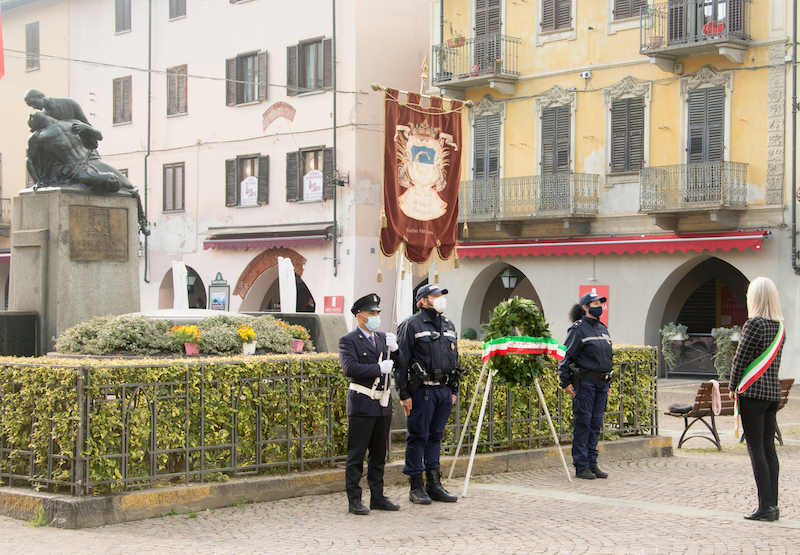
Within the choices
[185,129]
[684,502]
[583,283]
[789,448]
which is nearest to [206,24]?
[185,129]

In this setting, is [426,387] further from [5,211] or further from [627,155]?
[5,211]

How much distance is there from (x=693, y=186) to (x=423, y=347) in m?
17.2

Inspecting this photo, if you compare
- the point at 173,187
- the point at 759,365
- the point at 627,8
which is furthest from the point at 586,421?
the point at 173,187

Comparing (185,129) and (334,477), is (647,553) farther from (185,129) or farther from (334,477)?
(185,129)

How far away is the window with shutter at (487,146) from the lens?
29317 mm

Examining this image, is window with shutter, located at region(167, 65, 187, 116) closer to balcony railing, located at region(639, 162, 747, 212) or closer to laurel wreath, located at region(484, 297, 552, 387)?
balcony railing, located at region(639, 162, 747, 212)

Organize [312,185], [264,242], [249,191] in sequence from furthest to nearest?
[249,191], [264,242], [312,185]

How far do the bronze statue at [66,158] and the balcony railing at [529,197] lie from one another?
42.0ft

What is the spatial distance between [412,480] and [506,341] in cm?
178

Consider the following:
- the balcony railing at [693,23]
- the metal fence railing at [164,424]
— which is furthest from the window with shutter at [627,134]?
the metal fence railing at [164,424]

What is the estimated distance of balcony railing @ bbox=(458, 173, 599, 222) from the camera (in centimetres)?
2720

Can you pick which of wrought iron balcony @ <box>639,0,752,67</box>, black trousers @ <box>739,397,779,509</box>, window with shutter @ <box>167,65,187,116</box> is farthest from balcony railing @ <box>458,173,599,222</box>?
black trousers @ <box>739,397,779,509</box>

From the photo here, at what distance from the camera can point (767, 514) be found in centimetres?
845

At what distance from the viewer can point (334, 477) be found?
31.6 ft
